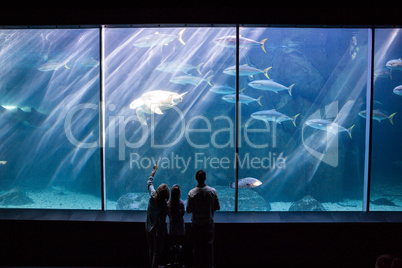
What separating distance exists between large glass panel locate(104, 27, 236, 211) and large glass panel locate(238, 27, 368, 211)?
3.40 ft

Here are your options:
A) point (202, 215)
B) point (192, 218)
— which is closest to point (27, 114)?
point (192, 218)

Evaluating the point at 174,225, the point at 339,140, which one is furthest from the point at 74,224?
the point at 339,140

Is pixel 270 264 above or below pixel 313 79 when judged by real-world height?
below

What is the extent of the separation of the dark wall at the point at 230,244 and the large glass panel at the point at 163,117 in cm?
602

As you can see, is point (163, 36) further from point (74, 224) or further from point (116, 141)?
point (116, 141)

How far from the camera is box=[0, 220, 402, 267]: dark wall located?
12.6 ft

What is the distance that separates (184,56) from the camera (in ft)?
36.9

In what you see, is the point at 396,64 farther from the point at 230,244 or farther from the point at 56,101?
the point at 56,101

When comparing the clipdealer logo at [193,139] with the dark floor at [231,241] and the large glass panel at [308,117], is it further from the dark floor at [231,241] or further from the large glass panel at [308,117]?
the dark floor at [231,241]

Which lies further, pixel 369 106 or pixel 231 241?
pixel 369 106

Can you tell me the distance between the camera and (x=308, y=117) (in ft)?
33.7

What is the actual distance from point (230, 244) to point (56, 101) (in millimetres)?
10716

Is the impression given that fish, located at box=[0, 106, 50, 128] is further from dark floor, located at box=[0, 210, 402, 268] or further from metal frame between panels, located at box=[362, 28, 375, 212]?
metal frame between panels, located at box=[362, 28, 375, 212]

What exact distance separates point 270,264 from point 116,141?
28.6 ft
